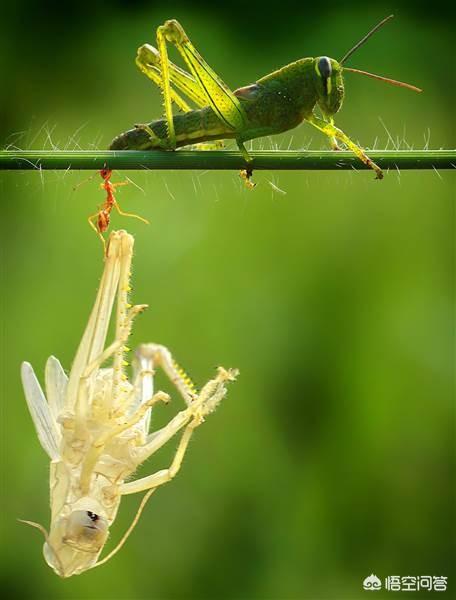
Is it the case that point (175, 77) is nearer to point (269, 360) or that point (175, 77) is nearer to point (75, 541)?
point (75, 541)

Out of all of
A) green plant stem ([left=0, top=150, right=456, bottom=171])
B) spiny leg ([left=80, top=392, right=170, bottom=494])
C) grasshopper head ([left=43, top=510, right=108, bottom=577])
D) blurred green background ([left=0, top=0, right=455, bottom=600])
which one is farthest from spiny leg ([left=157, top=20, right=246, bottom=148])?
grasshopper head ([left=43, top=510, right=108, bottom=577])

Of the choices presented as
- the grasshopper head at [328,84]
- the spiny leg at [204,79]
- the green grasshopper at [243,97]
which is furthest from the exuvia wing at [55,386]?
the grasshopper head at [328,84]

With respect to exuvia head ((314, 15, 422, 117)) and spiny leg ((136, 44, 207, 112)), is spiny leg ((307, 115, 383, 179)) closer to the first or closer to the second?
exuvia head ((314, 15, 422, 117))

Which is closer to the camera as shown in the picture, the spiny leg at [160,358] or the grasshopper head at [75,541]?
the grasshopper head at [75,541]

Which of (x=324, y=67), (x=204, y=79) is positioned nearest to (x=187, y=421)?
(x=204, y=79)

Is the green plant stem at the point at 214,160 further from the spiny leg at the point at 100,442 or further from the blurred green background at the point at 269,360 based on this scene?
the blurred green background at the point at 269,360

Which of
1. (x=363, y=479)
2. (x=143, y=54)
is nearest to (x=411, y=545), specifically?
(x=363, y=479)
